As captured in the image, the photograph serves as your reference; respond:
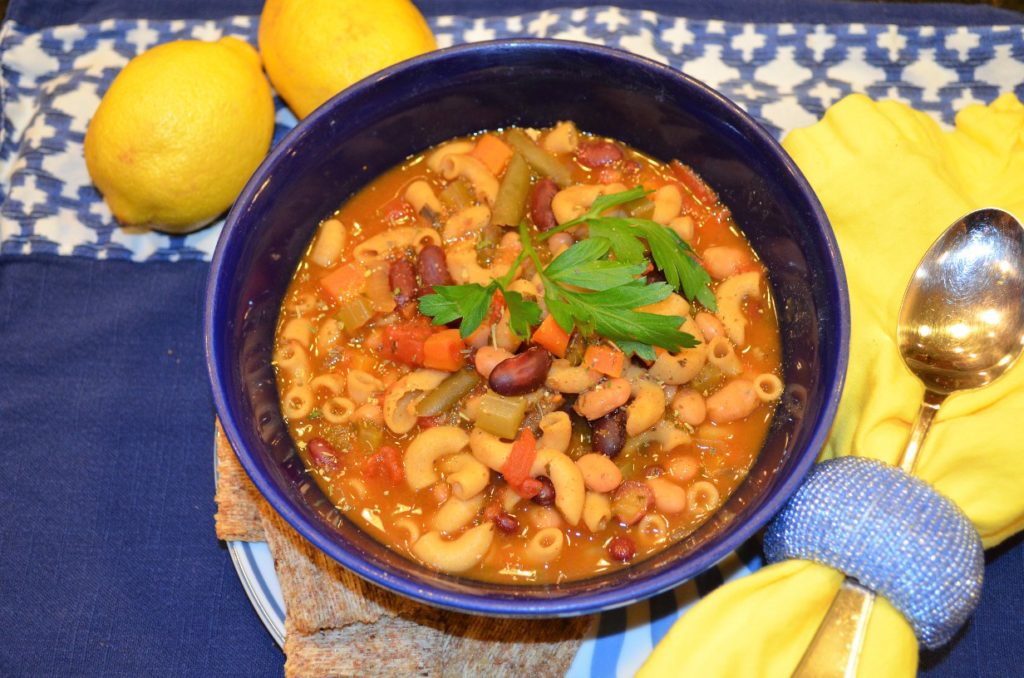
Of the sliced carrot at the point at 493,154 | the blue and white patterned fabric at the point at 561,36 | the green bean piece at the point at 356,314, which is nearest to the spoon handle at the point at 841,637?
the green bean piece at the point at 356,314

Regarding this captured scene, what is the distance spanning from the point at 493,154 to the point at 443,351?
720 mm

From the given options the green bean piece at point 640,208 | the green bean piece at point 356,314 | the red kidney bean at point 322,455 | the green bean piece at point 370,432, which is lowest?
the red kidney bean at point 322,455

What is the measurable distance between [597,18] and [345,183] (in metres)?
1.32

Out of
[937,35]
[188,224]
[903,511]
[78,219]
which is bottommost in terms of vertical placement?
[78,219]

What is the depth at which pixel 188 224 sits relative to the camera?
10.0 feet

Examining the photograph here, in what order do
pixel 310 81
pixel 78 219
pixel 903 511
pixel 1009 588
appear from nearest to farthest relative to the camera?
pixel 903 511 → pixel 1009 588 → pixel 310 81 → pixel 78 219

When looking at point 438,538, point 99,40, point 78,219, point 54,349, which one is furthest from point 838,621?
point 99,40

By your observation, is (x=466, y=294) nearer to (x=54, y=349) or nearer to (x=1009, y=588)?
(x=54, y=349)

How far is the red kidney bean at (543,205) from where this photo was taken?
2688mm

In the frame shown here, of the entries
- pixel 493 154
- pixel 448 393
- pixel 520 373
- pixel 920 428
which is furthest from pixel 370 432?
pixel 920 428

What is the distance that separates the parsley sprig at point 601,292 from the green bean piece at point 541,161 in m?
0.34

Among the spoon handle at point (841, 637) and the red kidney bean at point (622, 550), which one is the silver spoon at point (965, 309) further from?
the red kidney bean at point (622, 550)

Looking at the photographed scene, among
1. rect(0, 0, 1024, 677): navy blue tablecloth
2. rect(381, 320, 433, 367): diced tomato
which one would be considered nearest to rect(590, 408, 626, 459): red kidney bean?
rect(381, 320, 433, 367): diced tomato

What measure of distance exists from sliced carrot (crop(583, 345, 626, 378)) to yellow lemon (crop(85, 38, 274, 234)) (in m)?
1.36
